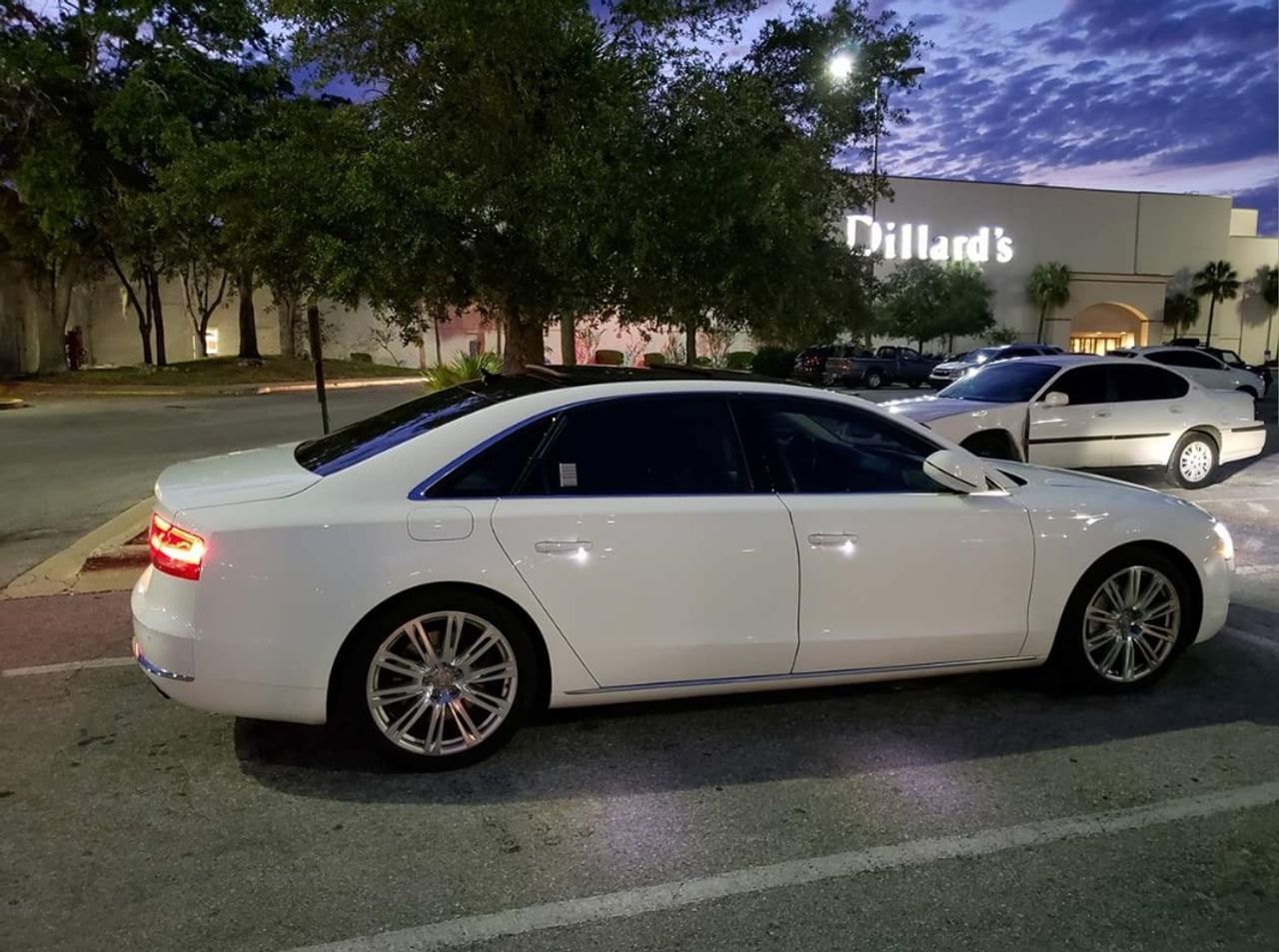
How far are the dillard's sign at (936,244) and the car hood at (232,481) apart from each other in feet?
154

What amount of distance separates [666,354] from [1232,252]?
4614 cm

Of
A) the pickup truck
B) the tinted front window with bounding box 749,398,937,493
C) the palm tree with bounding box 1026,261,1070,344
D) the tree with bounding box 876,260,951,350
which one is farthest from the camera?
the palm tree with bounding box 1026,261,1070,344

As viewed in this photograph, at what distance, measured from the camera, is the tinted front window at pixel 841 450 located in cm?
417

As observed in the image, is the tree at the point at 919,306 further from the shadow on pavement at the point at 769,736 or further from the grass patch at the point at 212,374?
the shadow on pavement at the point at 769,736

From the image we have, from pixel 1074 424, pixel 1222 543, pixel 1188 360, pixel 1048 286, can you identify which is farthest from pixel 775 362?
pixel 1222 543

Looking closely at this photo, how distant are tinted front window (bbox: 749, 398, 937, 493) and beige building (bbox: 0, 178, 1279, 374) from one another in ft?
Result: 122

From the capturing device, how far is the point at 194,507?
3656 millimetres

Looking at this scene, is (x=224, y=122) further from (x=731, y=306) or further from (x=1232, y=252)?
(x=1232, y=252)

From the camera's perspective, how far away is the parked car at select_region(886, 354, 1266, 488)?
33.4 feet

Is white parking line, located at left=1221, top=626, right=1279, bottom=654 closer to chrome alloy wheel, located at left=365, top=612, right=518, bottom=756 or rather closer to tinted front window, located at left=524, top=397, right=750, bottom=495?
tinted front window, located at left=524, top=397, right=750, bottom=495

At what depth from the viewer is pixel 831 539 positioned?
13.2 feet

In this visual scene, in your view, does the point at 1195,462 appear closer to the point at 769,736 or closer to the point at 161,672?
the point at 769,736

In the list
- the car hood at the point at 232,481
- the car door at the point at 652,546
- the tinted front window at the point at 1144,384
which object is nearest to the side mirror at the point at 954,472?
the car door at the point at 652,546

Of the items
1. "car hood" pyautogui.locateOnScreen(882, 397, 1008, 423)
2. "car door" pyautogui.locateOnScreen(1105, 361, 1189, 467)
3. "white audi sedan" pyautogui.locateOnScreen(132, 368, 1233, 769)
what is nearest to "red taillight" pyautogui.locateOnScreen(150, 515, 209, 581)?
"white audi sedan" pyautogui.locateOnScreen(132, 368, 1233, 769)
